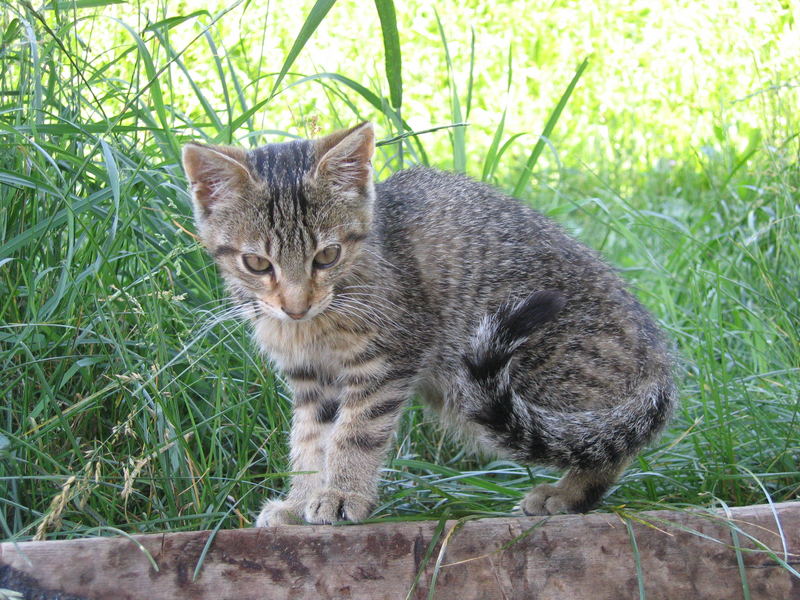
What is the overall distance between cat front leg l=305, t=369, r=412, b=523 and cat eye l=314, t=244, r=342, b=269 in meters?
0.35

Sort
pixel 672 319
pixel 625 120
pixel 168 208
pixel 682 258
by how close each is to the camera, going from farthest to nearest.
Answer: pixel 625 120, pixel 682 258, pixel 672 319, pixel 168 208

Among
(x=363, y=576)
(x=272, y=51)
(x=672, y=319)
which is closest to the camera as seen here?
(x=363, y=576)

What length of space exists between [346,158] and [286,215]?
0.24 m

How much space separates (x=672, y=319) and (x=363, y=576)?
7.21ft

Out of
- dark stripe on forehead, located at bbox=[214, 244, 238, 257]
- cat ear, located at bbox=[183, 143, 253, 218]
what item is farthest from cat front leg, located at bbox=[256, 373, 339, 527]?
cat ear, located at bbox=[183, 143, 253, 218]

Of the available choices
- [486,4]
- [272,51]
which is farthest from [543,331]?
[486,4]

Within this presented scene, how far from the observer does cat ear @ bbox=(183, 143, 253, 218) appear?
260 centimetres

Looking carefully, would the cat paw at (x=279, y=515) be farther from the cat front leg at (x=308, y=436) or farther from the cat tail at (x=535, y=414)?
the cat tail at (x=535, y=414)

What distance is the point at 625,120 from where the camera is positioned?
666 cm

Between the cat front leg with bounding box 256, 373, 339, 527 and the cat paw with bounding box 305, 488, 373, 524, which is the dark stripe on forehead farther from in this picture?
the cat paw with bounding box 305, 488, 373, 524

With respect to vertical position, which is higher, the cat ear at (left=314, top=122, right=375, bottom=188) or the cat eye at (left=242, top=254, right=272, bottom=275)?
the cat ear at (left=314, top=122, right=375, bottom=188)

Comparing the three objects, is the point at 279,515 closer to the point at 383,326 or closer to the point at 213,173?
the point at 383,326

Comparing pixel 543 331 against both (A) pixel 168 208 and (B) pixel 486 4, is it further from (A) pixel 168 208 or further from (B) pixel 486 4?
(B) pixel 486 4

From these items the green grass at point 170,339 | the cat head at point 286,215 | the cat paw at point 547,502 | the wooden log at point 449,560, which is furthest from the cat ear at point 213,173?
the cat paw at point 547,502
